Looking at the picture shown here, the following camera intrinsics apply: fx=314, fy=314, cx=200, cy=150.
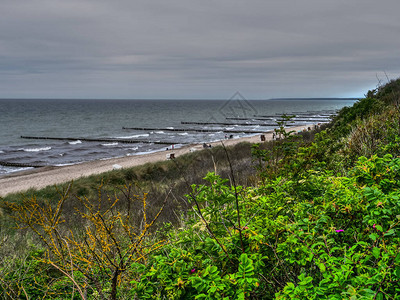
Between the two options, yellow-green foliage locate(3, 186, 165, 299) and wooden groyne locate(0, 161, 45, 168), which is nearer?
yellow-green foliage locate(3, 186, 165, 299)

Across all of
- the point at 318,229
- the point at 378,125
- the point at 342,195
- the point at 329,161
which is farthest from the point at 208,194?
the point at 378,125

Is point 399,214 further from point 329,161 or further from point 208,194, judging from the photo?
point 329,161

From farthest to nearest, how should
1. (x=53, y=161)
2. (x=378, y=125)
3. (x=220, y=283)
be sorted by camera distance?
(x=53, y=161) < (x=378, y=125) < (x=220, y=283)

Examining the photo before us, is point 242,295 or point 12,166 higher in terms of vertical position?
point 242,295

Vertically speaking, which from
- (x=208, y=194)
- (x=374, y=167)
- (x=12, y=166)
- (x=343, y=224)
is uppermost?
(x=374, y=167)

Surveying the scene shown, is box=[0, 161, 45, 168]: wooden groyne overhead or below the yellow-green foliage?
below

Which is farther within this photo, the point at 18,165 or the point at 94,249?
the point at 18,165

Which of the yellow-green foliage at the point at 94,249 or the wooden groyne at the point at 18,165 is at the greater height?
the yellow-green foliage at the point at 94,249

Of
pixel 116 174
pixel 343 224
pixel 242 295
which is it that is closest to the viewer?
pixel 242 295

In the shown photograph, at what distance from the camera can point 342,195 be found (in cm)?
243

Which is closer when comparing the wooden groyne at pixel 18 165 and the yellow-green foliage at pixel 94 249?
the yellow-green foliage at pixel 94 249

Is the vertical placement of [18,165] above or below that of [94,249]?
below

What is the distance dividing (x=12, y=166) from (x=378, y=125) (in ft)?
105

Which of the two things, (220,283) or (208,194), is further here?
(208,194)
